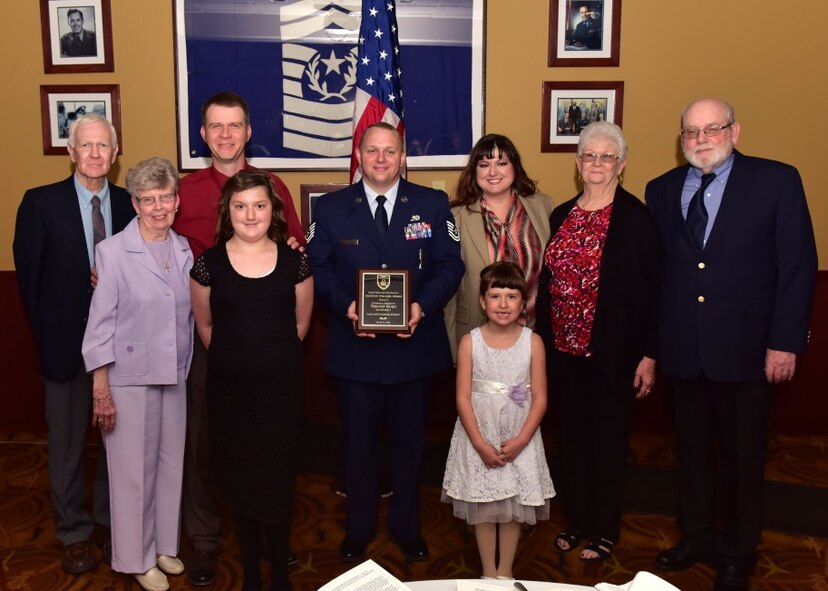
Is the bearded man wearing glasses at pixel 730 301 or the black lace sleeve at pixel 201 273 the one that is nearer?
the black lace sleeve at pixel 201 273

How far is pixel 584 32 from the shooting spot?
173 inches

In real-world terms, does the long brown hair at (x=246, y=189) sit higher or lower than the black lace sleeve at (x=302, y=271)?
higher

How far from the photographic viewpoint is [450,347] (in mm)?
3215

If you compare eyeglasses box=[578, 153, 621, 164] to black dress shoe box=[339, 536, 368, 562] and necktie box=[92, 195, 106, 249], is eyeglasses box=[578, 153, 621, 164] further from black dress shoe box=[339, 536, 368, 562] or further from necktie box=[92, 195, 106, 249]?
necktie box=[92, 195, 106, 249]

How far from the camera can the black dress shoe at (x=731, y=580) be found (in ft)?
9.50

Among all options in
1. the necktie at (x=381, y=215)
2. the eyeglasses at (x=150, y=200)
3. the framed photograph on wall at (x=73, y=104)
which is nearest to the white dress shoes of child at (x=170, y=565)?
the eyeglasses at (x=150, y=200)

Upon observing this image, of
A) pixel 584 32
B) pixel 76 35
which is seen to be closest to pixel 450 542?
pixel 584 32

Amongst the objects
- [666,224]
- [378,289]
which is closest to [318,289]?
[378,289]

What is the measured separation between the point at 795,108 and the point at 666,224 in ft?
7.18

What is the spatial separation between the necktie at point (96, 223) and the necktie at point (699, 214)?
239 centimetres

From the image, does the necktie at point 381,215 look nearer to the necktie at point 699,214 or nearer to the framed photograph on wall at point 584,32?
the necktie at point 699,214

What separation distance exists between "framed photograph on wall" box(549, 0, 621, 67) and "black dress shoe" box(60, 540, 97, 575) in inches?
142

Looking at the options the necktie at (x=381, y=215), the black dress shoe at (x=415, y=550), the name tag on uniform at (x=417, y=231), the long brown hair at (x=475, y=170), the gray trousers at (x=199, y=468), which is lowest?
the black dress shoe at (x=415, y=550)

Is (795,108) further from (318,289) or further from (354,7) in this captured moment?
(318,289)
